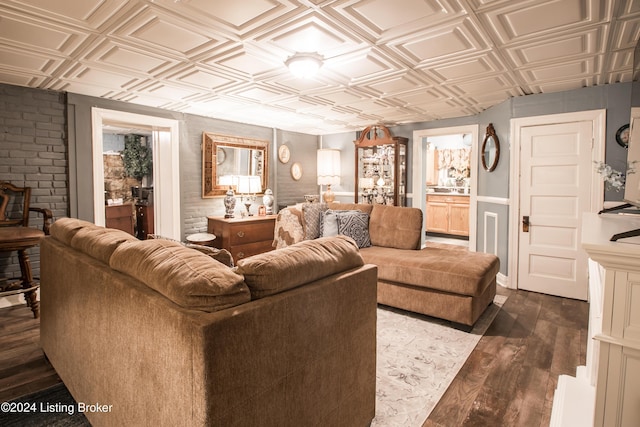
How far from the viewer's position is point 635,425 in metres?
1.18

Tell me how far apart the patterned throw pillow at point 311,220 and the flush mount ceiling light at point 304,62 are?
1.89m

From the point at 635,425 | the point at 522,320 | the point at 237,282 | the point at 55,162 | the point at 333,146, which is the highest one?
the point at 333,146

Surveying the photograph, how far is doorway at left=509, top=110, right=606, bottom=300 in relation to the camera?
378cm

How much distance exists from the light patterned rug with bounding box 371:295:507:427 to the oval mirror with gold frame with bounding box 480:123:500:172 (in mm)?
2114

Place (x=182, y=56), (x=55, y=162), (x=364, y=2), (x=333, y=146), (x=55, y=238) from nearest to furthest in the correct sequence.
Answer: (x=364, y=2) → (x=55, y=238) → (x=182, y=56) → (x=55, y=162) → (x=333, y=146)

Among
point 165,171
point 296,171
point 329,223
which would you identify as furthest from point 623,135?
point 165,171

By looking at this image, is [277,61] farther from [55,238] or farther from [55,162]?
[55,162]

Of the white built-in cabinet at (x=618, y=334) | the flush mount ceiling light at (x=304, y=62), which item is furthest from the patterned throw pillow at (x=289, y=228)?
the white built-in cabinet at (x=618, y=334)

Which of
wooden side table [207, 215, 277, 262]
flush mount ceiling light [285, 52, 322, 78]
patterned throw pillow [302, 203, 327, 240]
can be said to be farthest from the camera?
wooden side table [207, 215, 277, 262]

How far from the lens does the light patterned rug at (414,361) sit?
6.43 feet

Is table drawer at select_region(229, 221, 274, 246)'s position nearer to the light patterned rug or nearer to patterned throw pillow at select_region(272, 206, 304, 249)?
patterned throw pillow at select_region(272, 206, 304, 249)

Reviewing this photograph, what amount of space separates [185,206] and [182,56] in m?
2.69

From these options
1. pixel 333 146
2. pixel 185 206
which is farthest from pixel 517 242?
pixel 185 206

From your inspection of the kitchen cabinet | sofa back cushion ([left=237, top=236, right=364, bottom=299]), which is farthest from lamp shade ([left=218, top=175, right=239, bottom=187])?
the kitchen cabinet
